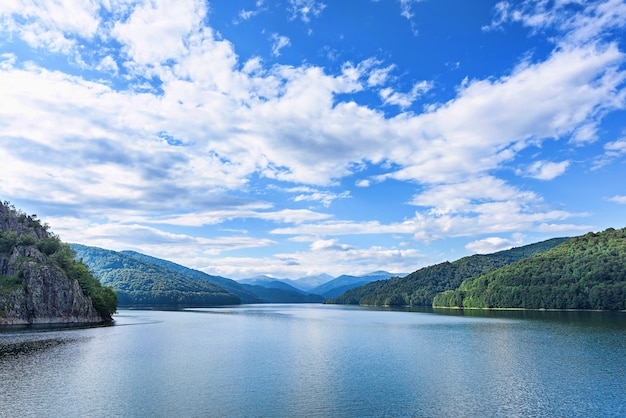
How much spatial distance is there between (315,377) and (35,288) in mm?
138058

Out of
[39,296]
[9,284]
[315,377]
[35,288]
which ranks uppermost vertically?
[9,284]

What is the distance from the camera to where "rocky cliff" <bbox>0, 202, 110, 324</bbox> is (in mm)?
150375

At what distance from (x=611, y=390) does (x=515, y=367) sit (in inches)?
653

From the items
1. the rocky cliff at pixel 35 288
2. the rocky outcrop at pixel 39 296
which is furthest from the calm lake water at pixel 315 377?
the rocky cliff at pixel 35 288

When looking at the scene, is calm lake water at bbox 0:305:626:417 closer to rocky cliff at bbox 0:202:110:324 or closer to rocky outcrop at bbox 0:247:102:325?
rocky outcrop at bbox 0:247:102:325

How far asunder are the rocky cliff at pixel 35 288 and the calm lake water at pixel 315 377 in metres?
58.4

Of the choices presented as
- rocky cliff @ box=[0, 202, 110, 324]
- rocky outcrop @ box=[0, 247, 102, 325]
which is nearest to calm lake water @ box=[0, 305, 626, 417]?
rocky outcrop @ box=[0, 247, 102, 325]

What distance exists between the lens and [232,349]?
90.3 meters

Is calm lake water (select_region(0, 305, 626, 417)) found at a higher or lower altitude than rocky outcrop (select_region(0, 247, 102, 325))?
lower

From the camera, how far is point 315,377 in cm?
6172

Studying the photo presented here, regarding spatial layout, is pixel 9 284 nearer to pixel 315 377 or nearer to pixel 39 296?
pixel 39 296

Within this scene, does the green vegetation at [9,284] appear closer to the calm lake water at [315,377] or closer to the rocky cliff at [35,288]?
the rocky cliff at [35,288]

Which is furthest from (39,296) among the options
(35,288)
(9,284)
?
(9,284)

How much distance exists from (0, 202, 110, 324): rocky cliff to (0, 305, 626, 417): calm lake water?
58.4 meters
